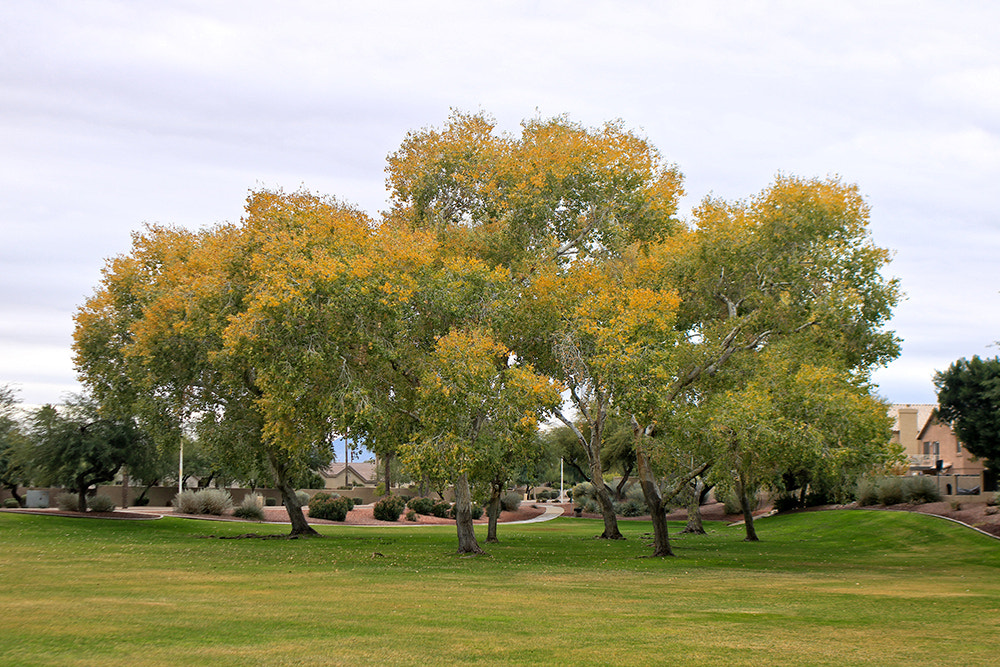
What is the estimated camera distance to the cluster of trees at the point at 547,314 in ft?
88.1

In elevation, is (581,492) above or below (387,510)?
above

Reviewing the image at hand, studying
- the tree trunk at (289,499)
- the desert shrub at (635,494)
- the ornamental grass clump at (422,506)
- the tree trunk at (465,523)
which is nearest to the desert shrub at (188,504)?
the ornamental grass clump at (422,506)

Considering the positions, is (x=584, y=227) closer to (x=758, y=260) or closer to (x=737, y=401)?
(x=758, y=260)

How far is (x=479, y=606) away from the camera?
1627 cm

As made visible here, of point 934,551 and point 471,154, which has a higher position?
point 471,154

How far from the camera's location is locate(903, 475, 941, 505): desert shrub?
2042 inches

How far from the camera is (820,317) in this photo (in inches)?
1114

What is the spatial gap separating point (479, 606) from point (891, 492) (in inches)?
1743

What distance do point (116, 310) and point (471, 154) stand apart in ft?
63.6

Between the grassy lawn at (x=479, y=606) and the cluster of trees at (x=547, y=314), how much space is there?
3.46m

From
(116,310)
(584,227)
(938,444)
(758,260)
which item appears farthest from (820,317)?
(938,444)

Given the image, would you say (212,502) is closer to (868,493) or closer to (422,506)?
(422,506)

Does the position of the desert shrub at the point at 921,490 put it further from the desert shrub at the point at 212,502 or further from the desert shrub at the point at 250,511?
the desert shrub at the point at 212,502

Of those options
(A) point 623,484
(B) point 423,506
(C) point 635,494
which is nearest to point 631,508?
(C) point 635,494
